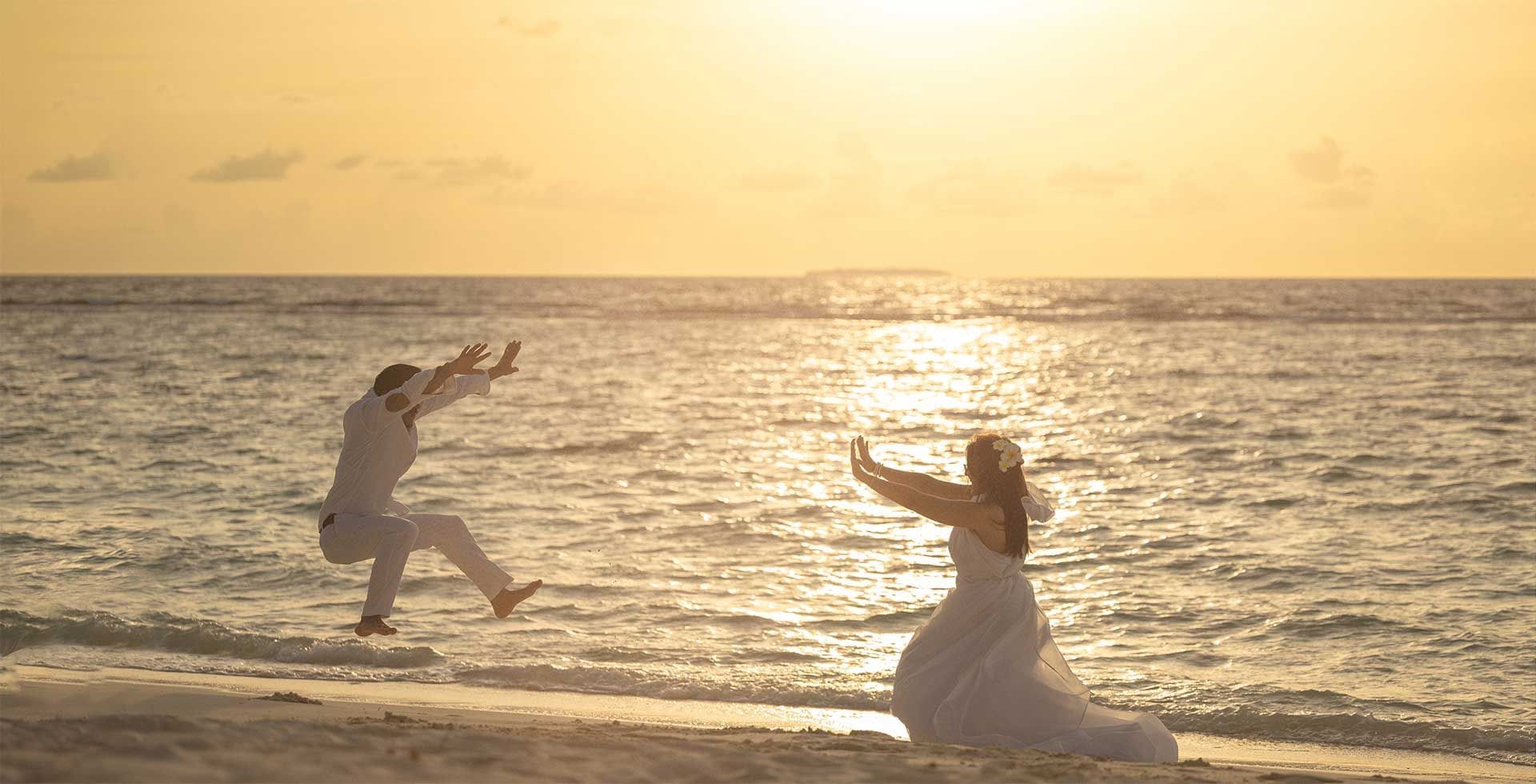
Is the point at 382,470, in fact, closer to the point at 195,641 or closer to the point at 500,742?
the point at 500,742

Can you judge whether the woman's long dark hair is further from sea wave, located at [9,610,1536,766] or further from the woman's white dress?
sea wave, located at [9,610,1536,766]

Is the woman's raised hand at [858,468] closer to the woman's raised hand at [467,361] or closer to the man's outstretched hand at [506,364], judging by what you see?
the man's outstretched hand at [506,364]

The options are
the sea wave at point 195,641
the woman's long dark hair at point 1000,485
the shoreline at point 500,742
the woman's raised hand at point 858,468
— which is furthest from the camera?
the sea wave at point 195,641

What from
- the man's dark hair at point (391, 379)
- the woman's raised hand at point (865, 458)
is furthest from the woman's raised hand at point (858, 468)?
the man's dark hair at point (391, 379)

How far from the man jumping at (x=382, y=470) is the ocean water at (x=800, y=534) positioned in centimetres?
315

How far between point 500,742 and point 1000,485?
335 centimetres

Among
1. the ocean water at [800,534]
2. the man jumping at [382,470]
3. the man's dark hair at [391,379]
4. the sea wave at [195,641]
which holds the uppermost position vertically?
the man's dark hair at [391,379]

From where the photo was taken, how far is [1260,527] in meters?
17.3

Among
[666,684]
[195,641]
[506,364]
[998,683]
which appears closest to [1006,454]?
[998,683]

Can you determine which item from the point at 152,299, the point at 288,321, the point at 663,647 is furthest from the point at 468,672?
the point at 152,299

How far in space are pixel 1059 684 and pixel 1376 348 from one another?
47.4m

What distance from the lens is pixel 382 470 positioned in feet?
26.2

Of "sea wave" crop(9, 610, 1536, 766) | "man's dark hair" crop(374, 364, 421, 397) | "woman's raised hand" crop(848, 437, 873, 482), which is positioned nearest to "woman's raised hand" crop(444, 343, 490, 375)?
"man's dark hair" crop(374, 364, 421, 397)

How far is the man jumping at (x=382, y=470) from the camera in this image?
7812 millimetres
